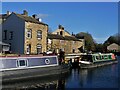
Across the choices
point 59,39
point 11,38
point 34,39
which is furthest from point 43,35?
point 59,39

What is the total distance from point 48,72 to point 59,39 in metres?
25.6

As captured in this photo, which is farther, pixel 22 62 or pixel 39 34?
pixel 39 34

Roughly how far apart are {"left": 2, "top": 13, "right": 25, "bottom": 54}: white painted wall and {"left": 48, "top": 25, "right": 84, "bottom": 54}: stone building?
10297mm

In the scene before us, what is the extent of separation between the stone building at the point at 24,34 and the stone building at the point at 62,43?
27.9ft

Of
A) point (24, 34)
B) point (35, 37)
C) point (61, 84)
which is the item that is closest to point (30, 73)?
point (61, 84)

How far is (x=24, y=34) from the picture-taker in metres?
34.5

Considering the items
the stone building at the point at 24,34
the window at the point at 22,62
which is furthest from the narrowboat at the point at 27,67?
the stone building at the point at 24,34

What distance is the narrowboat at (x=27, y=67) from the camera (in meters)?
20.0

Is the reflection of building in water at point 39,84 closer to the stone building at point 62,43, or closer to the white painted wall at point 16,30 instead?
the white painted wall at point 16,30

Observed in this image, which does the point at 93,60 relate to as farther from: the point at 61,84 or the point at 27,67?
the point at 27,67

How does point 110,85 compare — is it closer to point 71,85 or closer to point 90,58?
point 71,85

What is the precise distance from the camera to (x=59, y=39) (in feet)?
161

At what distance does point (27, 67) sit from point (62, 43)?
28222 millimetres

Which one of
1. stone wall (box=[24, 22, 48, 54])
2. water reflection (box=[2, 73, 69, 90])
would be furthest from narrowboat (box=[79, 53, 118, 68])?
water reflection (box=[2, 73, 69, 90])
